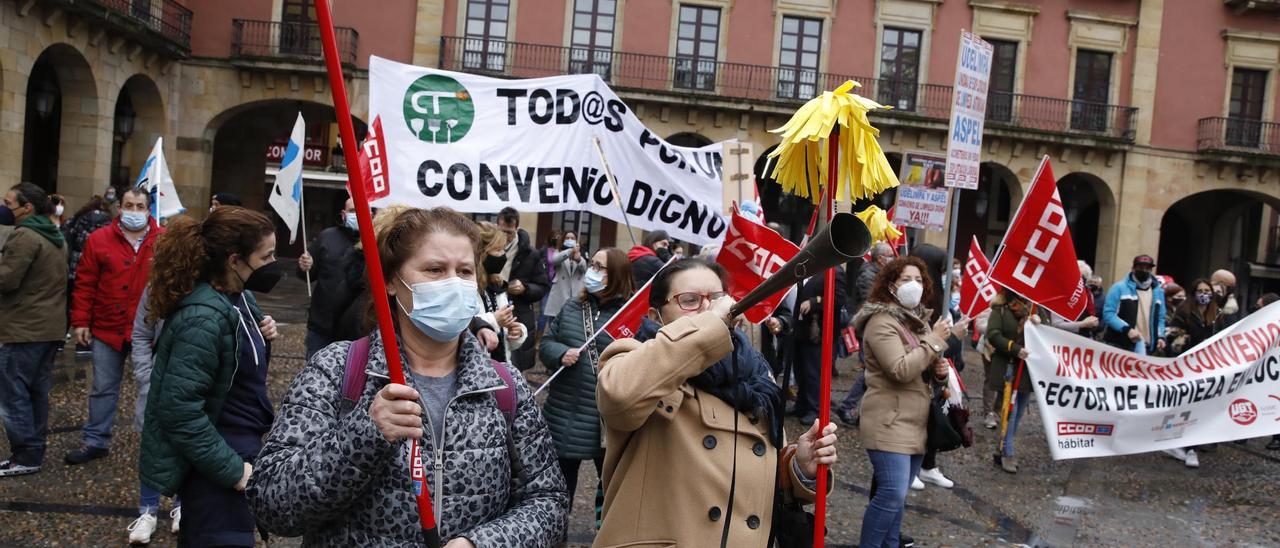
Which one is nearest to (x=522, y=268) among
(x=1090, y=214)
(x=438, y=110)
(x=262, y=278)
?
(x=438, y=110)

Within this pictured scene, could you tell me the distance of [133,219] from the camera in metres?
5.90

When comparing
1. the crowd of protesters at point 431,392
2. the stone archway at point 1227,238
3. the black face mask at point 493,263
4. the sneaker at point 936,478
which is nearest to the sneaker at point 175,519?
the crowd of protesters at point 431,392

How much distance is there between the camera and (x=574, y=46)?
2411 centimetres

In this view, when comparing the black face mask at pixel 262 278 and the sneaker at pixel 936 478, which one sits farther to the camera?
the sneaker at pixel 936 478

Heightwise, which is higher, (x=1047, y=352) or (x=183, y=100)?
(x=183, y=100)

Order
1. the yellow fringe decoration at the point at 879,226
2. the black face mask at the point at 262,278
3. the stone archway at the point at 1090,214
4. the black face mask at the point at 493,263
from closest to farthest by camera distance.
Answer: the black face mask at the point at 262,278 < the black face mask at the point at 493,263 < the yellow fringe decoration at the point at 879,226 < the stone archway at the point at 1090,214

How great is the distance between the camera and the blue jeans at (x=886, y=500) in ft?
14.3

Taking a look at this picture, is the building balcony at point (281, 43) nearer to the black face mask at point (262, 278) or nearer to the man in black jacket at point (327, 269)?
the man in black jacket at point (327, 269)

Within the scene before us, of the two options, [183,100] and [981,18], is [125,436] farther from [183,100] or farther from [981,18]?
[981,18]

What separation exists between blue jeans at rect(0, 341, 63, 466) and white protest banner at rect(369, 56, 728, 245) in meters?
2.32

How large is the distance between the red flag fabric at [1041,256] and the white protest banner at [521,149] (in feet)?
8.41

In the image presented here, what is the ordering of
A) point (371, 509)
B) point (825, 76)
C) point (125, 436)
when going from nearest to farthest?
point (371, 509), point (125, 436), point (825, 76)

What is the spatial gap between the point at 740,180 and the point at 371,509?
7.46 metres

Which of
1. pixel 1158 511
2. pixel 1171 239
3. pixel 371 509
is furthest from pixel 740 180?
pixel 1171 239
